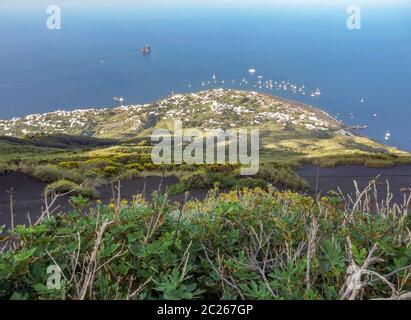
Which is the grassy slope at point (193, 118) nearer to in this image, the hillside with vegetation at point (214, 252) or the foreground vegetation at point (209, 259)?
the hillside with vegetation at point (214, 252)

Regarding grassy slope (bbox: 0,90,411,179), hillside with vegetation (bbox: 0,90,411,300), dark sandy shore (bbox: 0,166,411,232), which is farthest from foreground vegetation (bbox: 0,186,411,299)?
grassy slope (bbox: 0,90,411,179)

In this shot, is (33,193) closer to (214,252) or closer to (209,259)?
(214,252)

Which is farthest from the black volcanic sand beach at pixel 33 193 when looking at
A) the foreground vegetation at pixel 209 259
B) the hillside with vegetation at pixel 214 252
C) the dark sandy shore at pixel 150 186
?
the foreground vegetation at pixel 209 259

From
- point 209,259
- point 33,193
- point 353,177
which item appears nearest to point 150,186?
point 33,193

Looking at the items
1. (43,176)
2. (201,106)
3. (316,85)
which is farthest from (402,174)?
(316,85)
